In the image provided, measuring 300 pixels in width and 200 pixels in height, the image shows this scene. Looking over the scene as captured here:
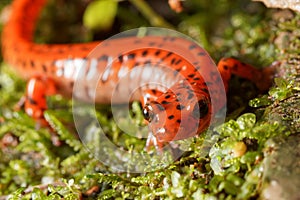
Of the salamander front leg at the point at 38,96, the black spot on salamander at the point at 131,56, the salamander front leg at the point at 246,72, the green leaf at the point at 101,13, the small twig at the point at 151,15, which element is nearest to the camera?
the salamander front leg at the point at 246,72

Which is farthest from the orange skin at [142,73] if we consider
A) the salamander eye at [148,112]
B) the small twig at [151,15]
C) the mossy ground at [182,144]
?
the small twig at [151,15]

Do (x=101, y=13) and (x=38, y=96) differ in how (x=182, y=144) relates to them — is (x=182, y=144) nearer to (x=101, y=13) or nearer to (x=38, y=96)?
(x=38, y=96)

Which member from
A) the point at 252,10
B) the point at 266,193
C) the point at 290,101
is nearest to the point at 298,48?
the point at 290,101

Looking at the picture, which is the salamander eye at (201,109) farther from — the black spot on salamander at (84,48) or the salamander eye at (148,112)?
the black spot on salamander at (84,48)

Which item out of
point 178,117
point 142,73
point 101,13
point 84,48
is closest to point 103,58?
point 84,48

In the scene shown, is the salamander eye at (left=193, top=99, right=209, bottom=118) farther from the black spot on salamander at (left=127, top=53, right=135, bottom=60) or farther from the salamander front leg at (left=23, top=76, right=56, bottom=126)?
the salamander front leg at (left=23, top=76, right=56, bottom=126)

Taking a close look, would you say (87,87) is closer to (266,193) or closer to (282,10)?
(282,10)

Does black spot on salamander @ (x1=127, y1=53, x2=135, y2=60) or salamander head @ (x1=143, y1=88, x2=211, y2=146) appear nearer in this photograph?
salamander head @ (x1=143, y1=88, x2=211, y2=146)

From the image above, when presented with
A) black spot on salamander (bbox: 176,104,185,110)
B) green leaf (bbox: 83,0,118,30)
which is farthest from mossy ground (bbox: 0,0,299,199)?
green leaf (bbox: 83,0,118,30)
